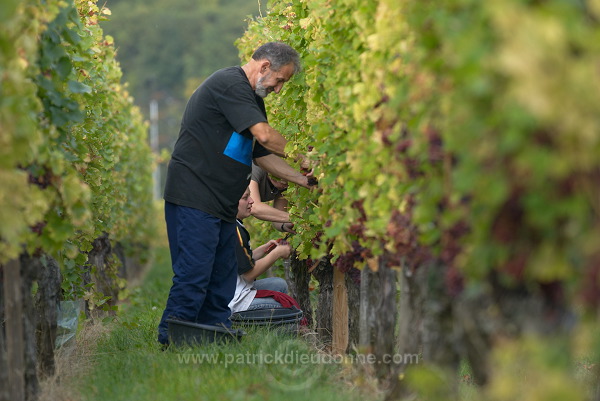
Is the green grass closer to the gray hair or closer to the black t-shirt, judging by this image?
the black t-shirt

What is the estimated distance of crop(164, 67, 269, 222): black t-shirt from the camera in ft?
24.7

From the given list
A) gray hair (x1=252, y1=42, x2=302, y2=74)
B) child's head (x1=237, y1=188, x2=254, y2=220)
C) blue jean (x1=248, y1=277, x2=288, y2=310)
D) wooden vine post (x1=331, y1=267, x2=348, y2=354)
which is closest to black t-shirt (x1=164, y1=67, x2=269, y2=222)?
gray hair (x1=252, y1=42, x2=302, y2=74)

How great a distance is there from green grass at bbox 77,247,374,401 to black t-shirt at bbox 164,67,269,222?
1.19 m

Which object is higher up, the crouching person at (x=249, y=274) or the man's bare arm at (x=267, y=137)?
the man's bare arm at (x=267, y=137)

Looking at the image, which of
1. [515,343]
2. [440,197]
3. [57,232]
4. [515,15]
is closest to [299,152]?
[57,232]

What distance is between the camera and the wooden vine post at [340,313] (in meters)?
8.37

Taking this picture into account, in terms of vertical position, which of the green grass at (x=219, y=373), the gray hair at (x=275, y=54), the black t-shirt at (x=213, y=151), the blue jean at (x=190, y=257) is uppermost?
the gray hair at (x=275, y=54)

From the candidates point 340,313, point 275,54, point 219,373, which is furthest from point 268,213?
point 219,373

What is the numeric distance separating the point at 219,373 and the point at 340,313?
7.34 ft

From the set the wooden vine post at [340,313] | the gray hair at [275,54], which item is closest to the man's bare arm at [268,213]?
the wooden vine post at [340,313]

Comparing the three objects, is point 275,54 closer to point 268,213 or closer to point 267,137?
point 267,137

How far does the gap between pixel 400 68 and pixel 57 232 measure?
2.20 meters

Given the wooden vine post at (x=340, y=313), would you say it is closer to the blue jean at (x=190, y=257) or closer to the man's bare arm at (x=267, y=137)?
the blue jean at (x=190, y=257)

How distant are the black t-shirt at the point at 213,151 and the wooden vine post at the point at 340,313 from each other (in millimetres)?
1387
